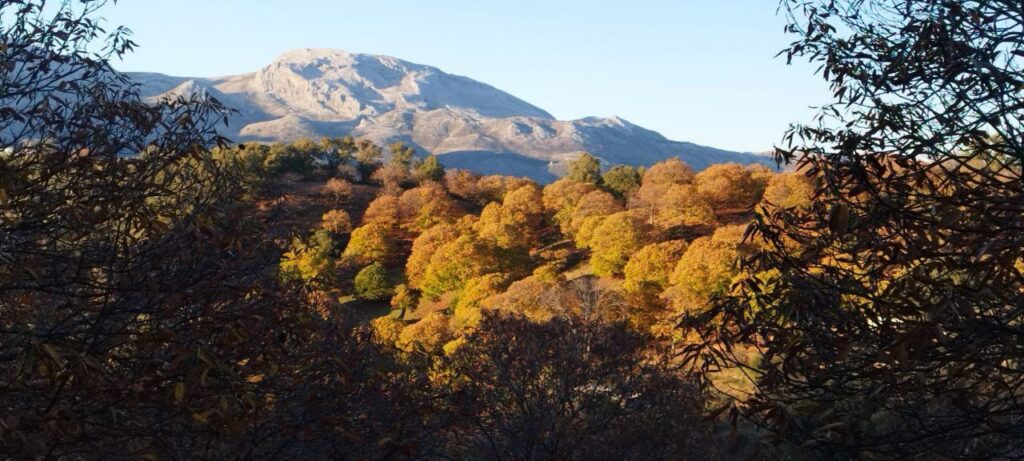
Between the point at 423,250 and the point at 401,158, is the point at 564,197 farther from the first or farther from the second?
the point at 401,158

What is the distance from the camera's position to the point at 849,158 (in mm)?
5988

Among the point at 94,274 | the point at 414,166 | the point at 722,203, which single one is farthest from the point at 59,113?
the point at 414,166

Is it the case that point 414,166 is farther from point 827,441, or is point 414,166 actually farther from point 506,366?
point 827,441

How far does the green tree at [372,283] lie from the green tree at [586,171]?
130ft

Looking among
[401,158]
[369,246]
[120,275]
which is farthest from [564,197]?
[120,275]

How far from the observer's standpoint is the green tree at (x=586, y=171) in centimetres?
11181

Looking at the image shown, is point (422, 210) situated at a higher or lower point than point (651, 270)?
lower

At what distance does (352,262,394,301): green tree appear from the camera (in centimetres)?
7956

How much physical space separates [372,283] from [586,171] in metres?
43.6

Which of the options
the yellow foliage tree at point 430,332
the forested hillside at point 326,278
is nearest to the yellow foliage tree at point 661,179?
the yellow foliage tree at point 430,332

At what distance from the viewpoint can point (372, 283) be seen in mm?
79562

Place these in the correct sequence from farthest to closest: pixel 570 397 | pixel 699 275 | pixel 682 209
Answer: pixel 682 209 → pixel 699 275 → pixel 570 397

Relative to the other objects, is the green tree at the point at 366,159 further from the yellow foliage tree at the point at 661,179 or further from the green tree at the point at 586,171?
the yellow foliage tree at the point at 661,179

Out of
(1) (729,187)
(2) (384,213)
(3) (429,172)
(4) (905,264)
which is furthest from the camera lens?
(3) (429,172)
